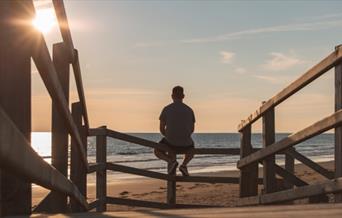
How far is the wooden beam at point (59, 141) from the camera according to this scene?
4.01 m

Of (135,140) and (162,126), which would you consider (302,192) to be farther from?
(162,126)

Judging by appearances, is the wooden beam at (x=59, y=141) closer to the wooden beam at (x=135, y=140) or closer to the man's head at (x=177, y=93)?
the wooden beam at (x=135, y=140)

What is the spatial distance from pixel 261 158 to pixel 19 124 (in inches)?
150

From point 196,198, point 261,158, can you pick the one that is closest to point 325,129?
point 261,158

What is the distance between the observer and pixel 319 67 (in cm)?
425

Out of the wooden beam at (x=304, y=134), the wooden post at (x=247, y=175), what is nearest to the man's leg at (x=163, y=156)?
the wooden post at (x=247, y=175)

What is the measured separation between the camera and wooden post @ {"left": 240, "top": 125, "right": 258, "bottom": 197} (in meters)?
7.33

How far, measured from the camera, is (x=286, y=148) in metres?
5.02

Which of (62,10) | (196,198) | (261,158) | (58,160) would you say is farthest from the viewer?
(196,198)

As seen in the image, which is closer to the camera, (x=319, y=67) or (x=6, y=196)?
(x=6, y=196)

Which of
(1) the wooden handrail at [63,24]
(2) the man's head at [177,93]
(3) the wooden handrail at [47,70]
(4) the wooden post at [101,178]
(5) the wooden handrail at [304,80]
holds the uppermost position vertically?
(2) the man's head at [177,93]

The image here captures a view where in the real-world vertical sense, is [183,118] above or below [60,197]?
above

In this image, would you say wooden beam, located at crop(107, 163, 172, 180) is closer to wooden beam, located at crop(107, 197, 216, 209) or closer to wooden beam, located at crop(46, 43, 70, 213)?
wooden beam, located at crop(107, 197, 216, 209)

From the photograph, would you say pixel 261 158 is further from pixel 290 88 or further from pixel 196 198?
pixel 196 198
